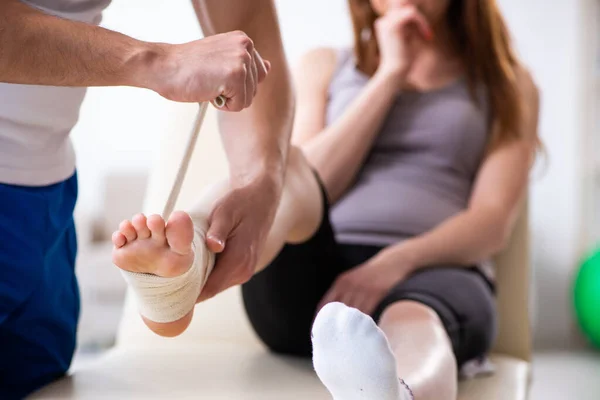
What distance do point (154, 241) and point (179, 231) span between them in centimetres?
2

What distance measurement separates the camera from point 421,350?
2.73ft

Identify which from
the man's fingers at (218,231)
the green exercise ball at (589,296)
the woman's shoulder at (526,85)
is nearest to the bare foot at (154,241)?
the man's fingers at (218,231)

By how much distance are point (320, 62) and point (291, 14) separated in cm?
127

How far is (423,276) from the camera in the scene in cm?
112

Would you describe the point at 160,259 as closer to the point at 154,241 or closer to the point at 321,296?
the point at 154,241

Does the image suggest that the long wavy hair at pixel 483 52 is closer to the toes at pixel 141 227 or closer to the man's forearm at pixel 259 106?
the man's forearm at pixel 259 106

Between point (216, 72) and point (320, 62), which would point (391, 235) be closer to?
point (320, 62)

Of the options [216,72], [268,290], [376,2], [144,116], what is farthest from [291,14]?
[216,72]

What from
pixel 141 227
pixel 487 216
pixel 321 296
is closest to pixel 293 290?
pixel 321 296

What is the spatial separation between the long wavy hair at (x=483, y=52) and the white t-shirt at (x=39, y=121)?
77 centimetres

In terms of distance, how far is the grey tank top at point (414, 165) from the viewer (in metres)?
1.27

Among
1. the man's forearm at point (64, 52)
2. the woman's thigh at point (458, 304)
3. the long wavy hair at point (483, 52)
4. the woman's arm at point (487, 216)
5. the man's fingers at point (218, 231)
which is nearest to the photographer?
the man's forearm at point (64, 52)

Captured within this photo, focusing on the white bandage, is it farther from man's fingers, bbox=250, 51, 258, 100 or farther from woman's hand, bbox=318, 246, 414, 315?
woman's hand, bbox=318, 246, 414, 315

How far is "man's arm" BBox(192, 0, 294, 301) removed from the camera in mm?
776
